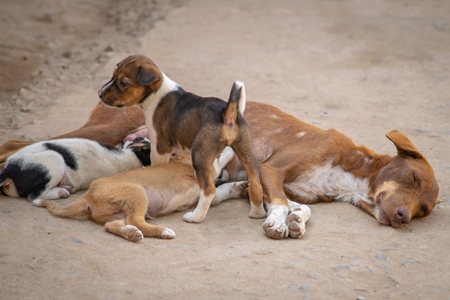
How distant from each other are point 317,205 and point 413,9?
22.4 feet

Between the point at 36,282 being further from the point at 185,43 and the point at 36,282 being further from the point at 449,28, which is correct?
the point at 449,28

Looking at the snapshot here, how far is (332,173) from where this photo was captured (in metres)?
5.85

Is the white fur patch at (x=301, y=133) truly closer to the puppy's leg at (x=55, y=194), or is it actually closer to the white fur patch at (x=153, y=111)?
the white fur patch at (x=153, y=111)

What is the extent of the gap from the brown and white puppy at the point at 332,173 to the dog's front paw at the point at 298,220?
0.05 ft

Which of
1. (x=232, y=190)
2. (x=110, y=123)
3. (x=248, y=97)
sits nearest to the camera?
(x=232, y=190)

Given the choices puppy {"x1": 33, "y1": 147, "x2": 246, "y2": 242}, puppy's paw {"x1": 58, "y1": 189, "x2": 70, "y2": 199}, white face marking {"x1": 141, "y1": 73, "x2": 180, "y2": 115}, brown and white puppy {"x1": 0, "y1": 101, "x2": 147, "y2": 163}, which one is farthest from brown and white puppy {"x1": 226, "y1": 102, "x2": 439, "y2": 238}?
puppy's paw {"x1": 58, "y1": 189, "x2": 70, "y2": 199}

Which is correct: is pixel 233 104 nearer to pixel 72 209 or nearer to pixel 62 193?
pixel 72 209

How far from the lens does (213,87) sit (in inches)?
324

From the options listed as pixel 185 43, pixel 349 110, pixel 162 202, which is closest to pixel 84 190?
pixel 162 202

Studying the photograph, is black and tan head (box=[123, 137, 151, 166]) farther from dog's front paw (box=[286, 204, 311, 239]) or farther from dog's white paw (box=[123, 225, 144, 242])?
dog's front paw (box=[286, 204, 311, 239])

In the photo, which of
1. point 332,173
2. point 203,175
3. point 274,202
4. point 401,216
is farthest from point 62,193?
point 401,216

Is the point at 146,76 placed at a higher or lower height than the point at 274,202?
higher

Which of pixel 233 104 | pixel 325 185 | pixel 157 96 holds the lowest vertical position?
pixel 325 185

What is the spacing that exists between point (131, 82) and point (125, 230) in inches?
51.9
